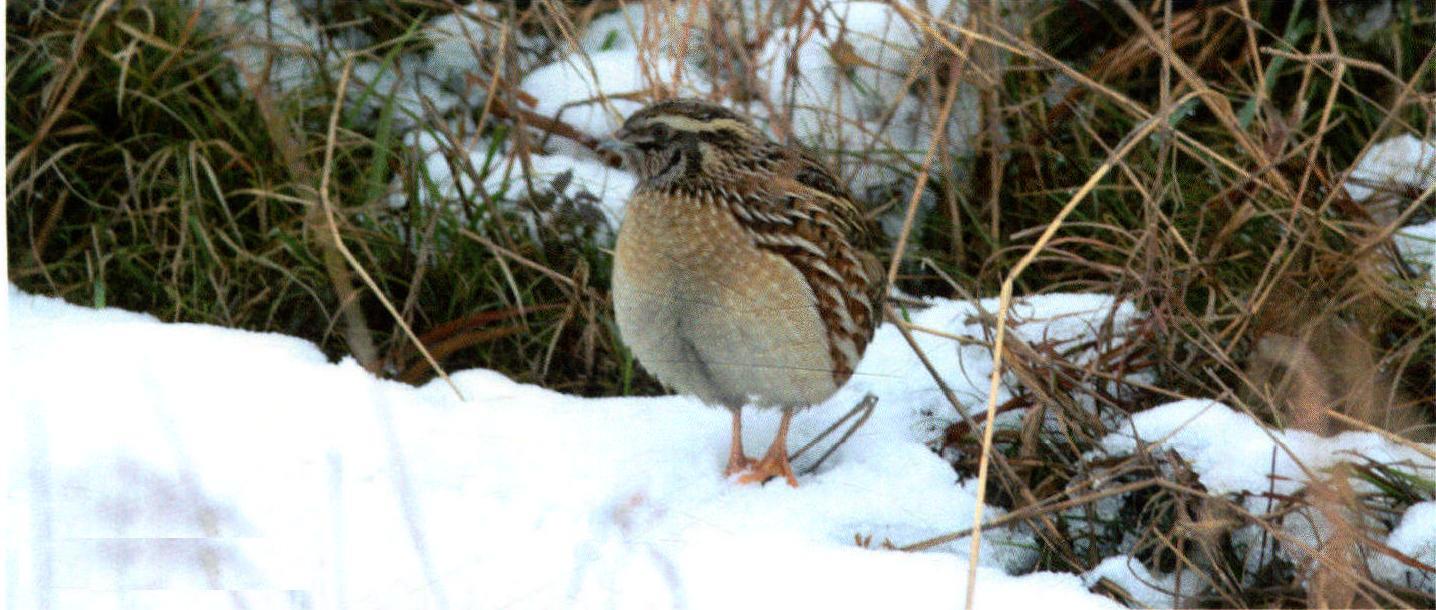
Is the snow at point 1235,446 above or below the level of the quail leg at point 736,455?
above

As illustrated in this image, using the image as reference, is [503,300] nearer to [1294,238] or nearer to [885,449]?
[885,449]

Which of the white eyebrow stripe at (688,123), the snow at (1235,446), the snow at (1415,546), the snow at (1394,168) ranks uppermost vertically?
the snow at (1394,168)

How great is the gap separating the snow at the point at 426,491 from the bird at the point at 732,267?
0.27 m

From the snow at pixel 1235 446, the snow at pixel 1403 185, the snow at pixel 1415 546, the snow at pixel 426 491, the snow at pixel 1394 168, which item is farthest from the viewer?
the snow at pixel 1394 168

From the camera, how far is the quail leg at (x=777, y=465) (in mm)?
3137

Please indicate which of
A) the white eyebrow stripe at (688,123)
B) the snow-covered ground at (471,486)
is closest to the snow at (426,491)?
the snow-covered ground at (471,486)

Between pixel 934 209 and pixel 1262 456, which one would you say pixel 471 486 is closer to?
pixel 1262 456

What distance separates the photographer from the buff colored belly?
9.30 feet

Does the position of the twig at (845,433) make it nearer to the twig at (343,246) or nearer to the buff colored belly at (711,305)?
the buff colored belly at (711,305)

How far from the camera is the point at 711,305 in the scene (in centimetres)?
283

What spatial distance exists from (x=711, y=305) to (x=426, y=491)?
2.10 feet

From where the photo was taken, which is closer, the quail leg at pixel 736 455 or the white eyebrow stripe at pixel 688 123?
the white eyebrow stripe at pixel 688 123

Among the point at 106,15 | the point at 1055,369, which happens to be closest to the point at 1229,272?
the point at 1055,369

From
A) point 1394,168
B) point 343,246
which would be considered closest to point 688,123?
point 343,246
